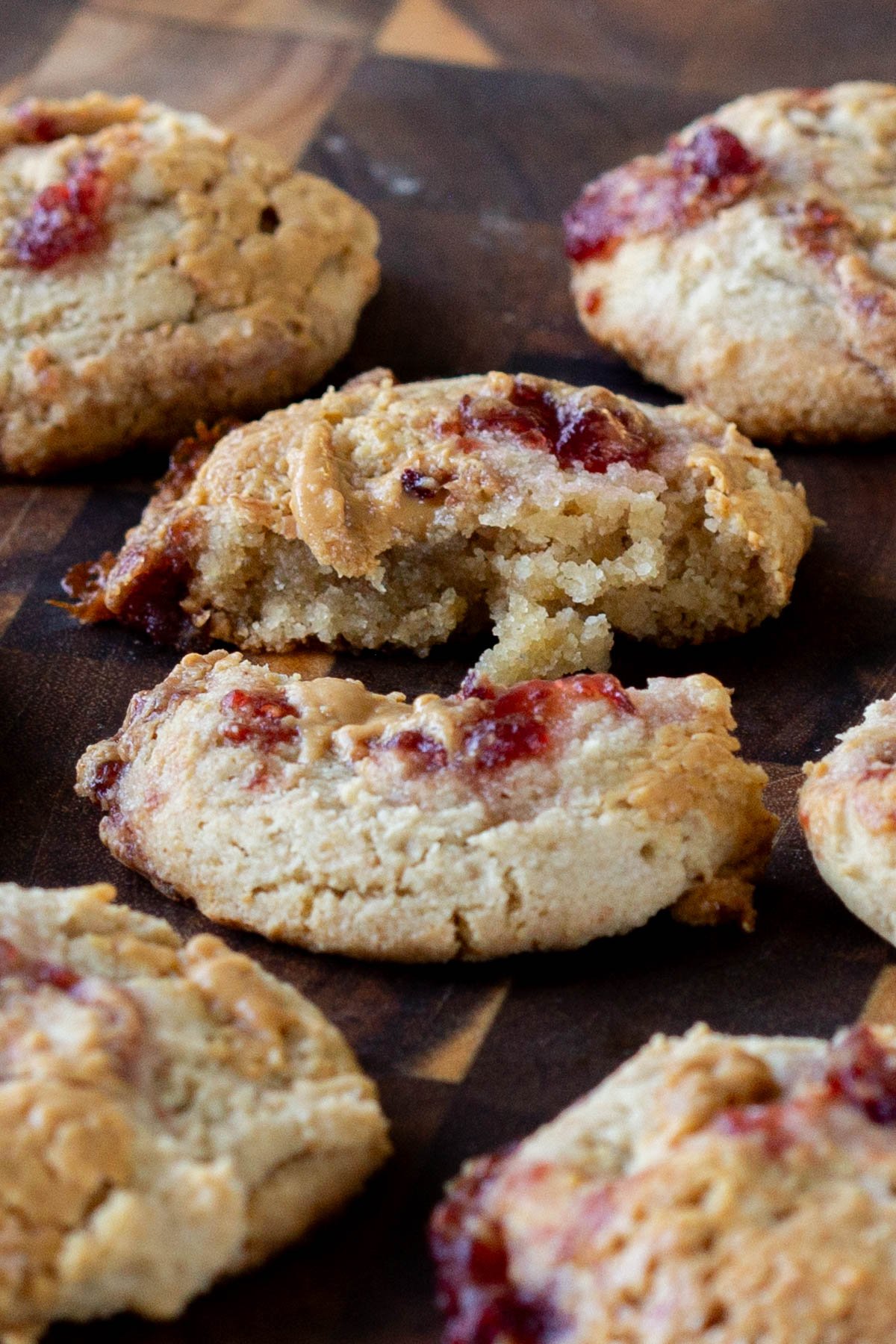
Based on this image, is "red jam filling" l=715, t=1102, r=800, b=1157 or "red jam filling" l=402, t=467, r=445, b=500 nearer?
"red jam filling" l=715, t=1102, r=800, b=1157

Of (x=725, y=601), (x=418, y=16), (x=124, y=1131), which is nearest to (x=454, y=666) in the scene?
(x=725, y=601)

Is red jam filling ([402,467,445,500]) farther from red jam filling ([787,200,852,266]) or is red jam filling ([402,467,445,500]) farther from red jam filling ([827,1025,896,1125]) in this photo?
red jam filling ([827,1025,896,1125])

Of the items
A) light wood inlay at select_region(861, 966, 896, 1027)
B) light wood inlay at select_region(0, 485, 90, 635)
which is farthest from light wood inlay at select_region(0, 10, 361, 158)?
light wood inlay at select_region(861, 966, 896, 1027)

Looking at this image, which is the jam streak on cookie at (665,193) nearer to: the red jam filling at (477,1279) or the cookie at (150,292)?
the cookie at (150,292)

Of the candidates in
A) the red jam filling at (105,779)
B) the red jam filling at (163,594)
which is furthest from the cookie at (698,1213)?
the red jam filling at (163,594)

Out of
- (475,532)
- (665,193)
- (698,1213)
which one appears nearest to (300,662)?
(475,532)

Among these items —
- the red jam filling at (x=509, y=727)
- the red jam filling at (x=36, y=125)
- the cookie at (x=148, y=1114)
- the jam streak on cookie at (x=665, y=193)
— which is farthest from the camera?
the red jam filling at (x=36, y=125)

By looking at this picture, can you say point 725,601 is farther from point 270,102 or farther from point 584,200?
point 270,102
